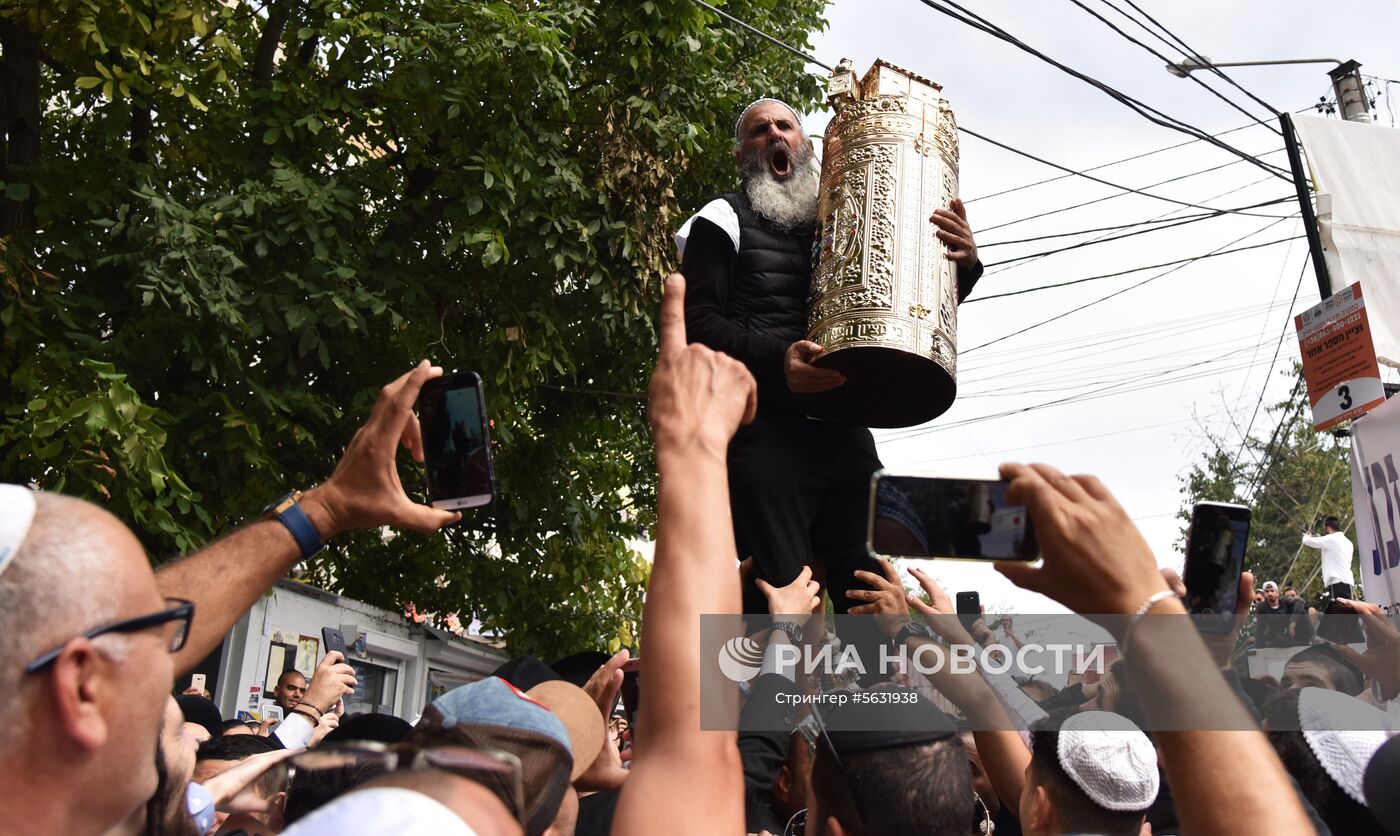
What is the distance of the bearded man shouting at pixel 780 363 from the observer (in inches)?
147

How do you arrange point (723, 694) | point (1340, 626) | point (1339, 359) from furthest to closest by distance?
point (1339, 359) → point (1340, 626) → point (723, 694)

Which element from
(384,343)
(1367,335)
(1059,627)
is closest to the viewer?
(1059,627)

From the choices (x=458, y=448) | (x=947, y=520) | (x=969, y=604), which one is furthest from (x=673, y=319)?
(x=969, y=604)

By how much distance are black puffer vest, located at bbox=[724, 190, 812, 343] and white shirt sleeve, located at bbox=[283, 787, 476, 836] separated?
9.25 ft

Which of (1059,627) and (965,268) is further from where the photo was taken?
(965,268)

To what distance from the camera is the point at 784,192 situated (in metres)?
4.19

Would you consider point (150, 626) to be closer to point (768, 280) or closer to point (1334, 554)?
point (768, 280)

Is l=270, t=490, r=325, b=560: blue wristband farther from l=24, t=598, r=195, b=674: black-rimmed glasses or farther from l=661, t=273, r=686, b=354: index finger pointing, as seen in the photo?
l=661, t=273, r=686, b=354: index finger pointing

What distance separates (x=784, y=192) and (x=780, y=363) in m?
0.72

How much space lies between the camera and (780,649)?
10.9ft

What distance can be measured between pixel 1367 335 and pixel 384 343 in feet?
21.7

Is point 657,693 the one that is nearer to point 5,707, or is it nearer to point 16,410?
point 5,707

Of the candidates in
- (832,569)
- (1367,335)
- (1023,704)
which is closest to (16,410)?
(832,569)

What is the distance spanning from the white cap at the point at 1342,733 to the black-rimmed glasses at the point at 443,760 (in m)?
1.48
